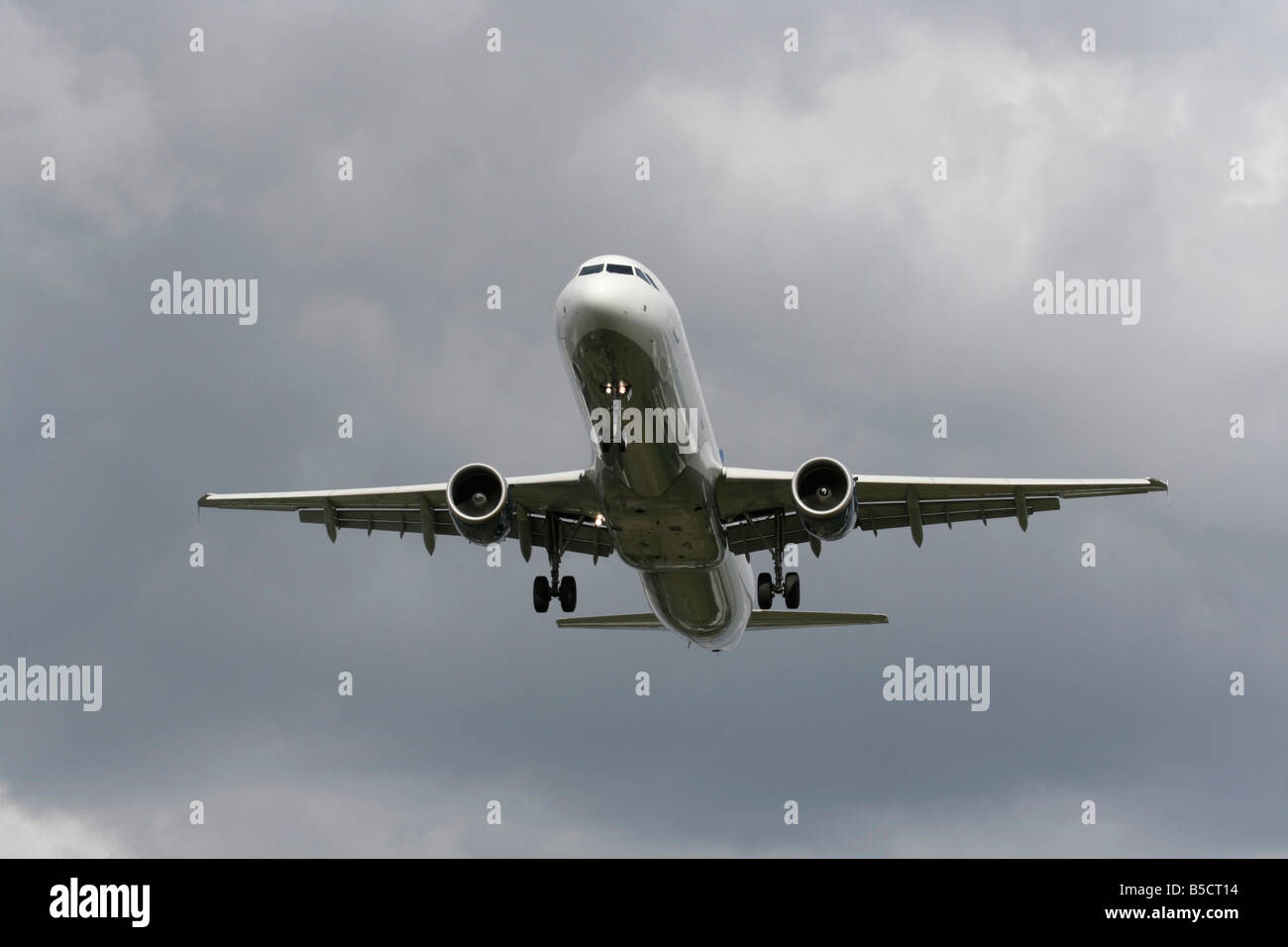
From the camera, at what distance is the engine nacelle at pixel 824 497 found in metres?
31.7

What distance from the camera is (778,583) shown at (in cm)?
3528

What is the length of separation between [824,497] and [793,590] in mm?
4514

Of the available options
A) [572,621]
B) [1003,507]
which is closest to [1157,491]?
[1003,507]

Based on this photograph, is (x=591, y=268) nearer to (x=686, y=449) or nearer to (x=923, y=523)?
(x=686, y=449)

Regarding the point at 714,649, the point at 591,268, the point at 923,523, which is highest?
the point at 591,268

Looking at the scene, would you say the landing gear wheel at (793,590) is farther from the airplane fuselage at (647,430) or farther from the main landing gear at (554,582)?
the main landing gear at (554,582)

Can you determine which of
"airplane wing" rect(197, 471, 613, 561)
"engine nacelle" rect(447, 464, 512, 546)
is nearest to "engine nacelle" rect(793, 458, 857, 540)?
"airplane wing" rect(197, 471, 613, 561)

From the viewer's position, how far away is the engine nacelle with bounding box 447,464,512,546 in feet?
105

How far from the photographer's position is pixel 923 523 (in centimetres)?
3797

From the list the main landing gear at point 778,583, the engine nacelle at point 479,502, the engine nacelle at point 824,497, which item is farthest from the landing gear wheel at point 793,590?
the engine nacelle at point 479,502

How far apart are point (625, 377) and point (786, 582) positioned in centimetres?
961

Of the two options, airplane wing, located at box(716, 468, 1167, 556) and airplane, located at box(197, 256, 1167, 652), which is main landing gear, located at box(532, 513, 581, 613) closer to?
airplane, located at box(197, 256, 1167, 652)

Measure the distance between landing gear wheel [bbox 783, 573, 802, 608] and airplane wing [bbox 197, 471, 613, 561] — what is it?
457cm

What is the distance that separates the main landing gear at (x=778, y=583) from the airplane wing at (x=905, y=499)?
20.7 inches
